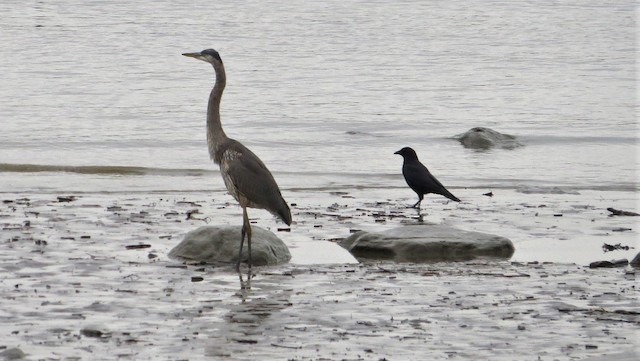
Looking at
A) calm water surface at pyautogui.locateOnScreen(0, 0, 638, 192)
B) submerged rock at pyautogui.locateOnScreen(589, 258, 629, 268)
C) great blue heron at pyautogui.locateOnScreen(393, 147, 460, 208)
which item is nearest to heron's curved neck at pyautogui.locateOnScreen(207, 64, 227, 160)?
great blue heron at pyautogui.locateOnScreen(393, 147, 460, 208)

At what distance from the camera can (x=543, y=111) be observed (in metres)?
32.2

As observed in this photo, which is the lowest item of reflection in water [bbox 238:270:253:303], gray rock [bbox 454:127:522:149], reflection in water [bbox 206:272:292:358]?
reflection in water [bbox 206:272:292:358]

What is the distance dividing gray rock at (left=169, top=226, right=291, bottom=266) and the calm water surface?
228 inches

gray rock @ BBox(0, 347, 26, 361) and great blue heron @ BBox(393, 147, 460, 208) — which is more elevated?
great blue heron @ BBox(393, 147, 460, 208)

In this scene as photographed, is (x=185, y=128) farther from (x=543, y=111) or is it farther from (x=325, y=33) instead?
(x=325, y=33)

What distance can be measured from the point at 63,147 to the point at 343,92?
40.5 ft

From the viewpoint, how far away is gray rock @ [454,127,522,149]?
25.0 meters

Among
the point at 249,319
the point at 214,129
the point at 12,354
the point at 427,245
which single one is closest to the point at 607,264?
the point at 427,245

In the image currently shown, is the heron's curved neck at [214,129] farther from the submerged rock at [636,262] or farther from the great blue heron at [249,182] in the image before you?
the submerged rock at [636,262]

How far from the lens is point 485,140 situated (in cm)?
2519

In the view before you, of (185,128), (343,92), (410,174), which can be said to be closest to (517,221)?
(410,174)

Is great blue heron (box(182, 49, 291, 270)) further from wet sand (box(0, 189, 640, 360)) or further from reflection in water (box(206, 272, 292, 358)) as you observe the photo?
reflection in water (box(206, 272, 292, 358))

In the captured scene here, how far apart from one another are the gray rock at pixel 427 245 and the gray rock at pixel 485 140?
481 inches

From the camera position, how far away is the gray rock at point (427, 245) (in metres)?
12.4
